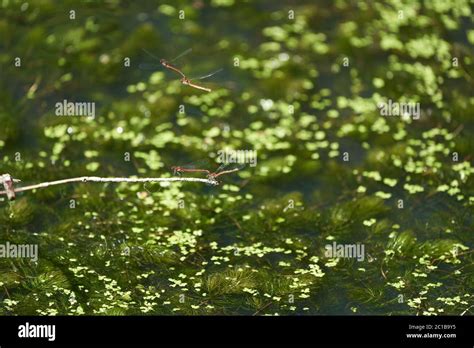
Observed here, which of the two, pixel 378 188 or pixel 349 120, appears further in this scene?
pixel 349 120

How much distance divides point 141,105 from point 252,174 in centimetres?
96

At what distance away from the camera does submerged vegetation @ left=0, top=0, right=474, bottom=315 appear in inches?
175

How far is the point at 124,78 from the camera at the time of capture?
6094 mm

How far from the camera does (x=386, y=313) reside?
14.2 ft

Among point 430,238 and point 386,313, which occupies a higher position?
point 430,238

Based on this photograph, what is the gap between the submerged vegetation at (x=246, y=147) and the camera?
4.46 metres

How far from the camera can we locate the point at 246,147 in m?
5.59

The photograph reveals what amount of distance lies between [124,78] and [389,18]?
1979 millimetres

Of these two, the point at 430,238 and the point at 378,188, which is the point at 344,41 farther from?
the point at 430,238

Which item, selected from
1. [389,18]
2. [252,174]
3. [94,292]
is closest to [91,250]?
[94,292]
